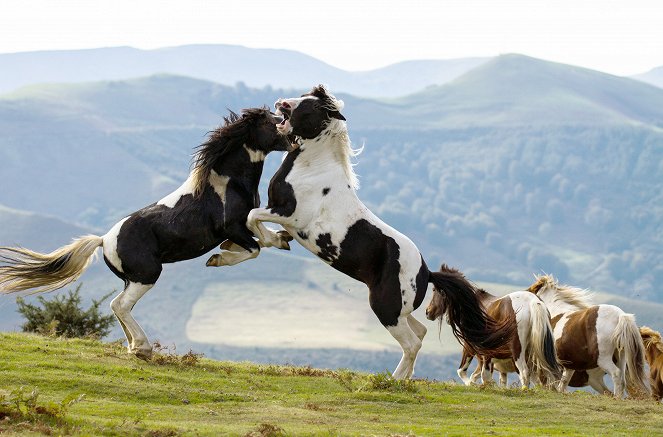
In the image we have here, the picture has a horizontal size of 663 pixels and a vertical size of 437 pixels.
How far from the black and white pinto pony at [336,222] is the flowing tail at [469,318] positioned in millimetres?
610

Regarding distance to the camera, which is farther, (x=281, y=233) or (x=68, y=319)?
(x=68, y=319)

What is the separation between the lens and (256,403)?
11812 mm

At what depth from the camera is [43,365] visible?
12.7 m

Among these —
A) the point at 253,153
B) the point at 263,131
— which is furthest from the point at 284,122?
the point at 253,153

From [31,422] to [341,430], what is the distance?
2.91 m

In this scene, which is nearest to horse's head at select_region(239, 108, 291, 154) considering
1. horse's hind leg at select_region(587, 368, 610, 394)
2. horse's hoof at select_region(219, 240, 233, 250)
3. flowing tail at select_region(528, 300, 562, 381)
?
horse's hoof at select_region(219, 240, 233, 250)

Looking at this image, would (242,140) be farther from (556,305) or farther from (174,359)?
(556,305)

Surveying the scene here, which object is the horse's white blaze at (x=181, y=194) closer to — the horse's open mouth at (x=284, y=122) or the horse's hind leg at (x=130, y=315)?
the horse's hind leg at (x=130, y=315)

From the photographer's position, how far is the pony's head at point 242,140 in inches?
539

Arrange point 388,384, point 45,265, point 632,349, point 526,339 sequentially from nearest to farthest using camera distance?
1. point 388,384
2. point 45,265
3. point 526,339
4. point 632,349

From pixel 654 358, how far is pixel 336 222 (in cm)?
727

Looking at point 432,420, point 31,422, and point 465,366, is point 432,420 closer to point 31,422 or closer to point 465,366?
point 31,422

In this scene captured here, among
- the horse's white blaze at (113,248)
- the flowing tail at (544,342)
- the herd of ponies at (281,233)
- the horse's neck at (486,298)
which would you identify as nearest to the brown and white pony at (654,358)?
the flowing tail at (544,342)

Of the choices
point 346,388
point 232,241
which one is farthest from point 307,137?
point 346,388
